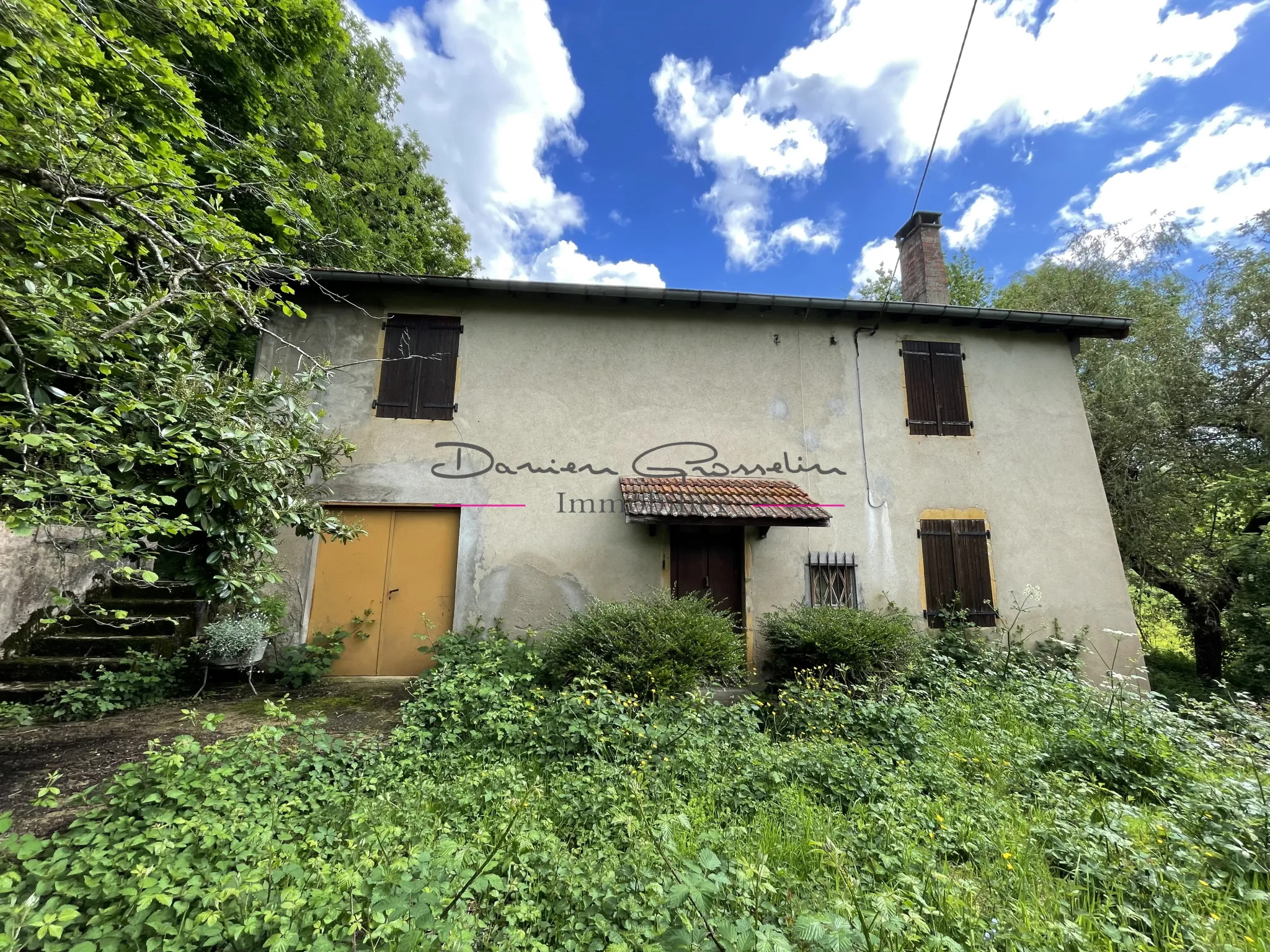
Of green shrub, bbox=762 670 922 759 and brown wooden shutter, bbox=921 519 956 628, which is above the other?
brown wooden shutter, bbox=921 519 956 628

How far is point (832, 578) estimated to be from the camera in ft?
21.2

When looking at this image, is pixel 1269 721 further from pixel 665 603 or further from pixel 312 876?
pixel 312 876

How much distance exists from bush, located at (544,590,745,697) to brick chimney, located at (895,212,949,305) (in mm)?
6451

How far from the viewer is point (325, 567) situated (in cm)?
601

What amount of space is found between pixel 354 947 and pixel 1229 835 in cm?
379

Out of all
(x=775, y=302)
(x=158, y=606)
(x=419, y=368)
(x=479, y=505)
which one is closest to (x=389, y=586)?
(x=479, y=505)

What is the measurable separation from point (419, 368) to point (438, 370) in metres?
0.25

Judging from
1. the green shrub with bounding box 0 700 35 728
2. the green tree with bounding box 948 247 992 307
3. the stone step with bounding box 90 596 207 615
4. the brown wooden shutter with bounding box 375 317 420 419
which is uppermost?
the green tree with bounding box 948 247 992 307

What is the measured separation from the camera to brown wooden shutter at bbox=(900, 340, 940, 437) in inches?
278

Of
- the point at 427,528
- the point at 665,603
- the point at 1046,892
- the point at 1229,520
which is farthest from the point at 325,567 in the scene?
the point at 1229,520

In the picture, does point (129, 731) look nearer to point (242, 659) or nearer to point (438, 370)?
point (242, 659)

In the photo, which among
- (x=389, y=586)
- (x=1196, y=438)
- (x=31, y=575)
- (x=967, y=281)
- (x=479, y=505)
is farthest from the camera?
(x=967, y=281)

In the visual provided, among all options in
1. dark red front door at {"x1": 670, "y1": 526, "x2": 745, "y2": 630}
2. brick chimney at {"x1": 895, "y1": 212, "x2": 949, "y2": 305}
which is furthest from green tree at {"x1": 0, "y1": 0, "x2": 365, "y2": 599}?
brick chimney at {"x1": 895, "y1": 212, "x2": 949, "y2": 305}

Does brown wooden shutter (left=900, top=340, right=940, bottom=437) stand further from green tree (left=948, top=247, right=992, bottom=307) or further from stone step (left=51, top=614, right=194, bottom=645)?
green tree (left=948, top=247, right=992, bottom=307)
